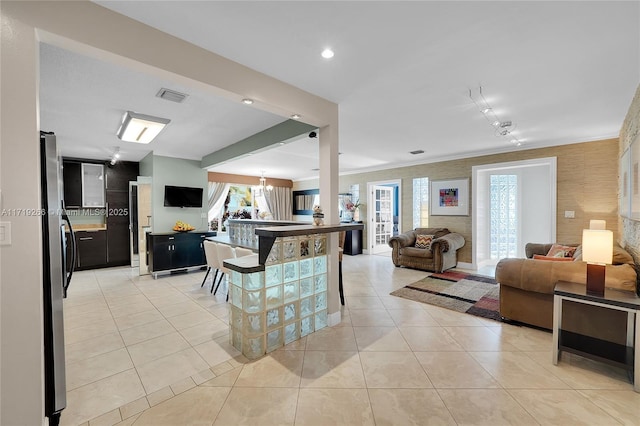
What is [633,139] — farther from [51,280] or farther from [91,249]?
[91,249]

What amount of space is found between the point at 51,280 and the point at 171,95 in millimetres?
1983

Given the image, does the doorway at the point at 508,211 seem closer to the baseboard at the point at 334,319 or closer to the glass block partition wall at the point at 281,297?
the baseboard at the point at 334,319

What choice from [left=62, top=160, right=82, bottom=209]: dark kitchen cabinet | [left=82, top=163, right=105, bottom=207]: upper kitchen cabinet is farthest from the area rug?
[left=62, top=160, right=82, bottom=209]: dark kitchen cabinet

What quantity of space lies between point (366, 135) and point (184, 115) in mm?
2666

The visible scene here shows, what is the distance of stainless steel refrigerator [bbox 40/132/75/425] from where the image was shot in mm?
1640

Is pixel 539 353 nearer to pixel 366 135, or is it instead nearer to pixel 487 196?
pixel 366 135

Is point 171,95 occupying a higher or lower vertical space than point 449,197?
higher

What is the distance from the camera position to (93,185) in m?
6.21

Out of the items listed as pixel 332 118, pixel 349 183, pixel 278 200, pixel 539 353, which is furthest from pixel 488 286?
pixel 278 200

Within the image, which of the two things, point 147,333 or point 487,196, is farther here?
point 487,196

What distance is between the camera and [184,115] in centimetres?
343

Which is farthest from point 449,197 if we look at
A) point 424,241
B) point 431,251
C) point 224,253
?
point 224,253

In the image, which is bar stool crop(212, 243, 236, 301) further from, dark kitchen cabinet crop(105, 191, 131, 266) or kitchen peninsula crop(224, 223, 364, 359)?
dark kitchen cabinet crop(105, 191, 131, 266)

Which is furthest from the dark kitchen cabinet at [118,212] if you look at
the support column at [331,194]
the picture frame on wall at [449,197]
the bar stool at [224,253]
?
the picture frame on wall at [449,197]
